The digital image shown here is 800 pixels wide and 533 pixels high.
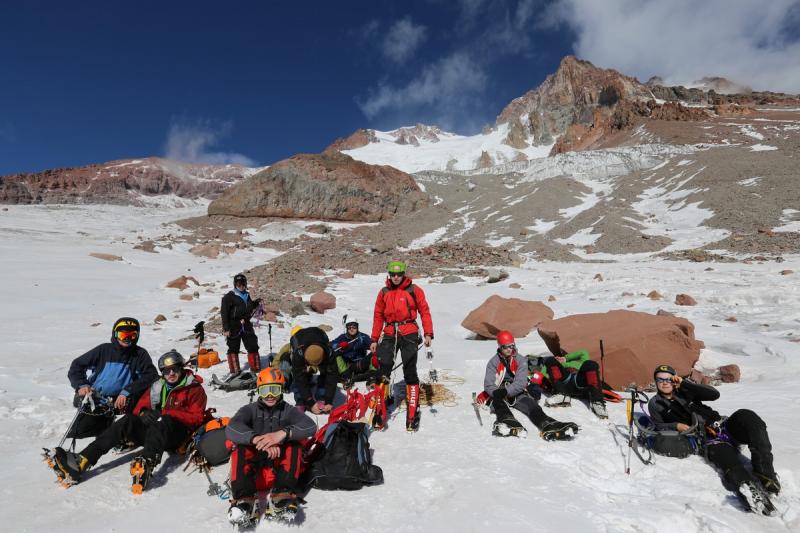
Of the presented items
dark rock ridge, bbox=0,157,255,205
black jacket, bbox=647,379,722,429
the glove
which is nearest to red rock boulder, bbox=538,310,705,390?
the glove

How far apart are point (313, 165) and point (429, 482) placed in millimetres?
53417

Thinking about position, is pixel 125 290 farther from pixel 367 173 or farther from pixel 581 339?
pixel 367 173

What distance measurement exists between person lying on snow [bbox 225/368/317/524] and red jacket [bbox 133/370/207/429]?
1175 mm

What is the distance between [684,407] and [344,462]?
4.18 metres

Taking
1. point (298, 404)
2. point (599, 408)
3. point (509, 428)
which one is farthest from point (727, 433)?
point (298, 404)

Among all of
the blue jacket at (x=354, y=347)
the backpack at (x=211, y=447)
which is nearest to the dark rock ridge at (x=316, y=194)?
the blue jacket at (x=354, y=347)

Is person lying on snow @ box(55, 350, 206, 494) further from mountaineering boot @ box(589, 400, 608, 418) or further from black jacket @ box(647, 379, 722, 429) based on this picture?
black jacket @ box(647, 379, 722, 429)

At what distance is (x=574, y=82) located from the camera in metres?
169

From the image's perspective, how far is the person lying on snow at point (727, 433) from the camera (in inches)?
153

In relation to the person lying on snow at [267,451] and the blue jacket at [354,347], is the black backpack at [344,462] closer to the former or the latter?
the person lying on snow at [267,451]

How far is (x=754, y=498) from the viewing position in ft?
12.4

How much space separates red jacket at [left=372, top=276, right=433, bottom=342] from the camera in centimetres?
606

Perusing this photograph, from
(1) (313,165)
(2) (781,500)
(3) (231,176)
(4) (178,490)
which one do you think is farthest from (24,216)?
(3) (231,176)

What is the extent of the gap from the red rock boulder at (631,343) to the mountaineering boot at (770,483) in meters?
2.89
